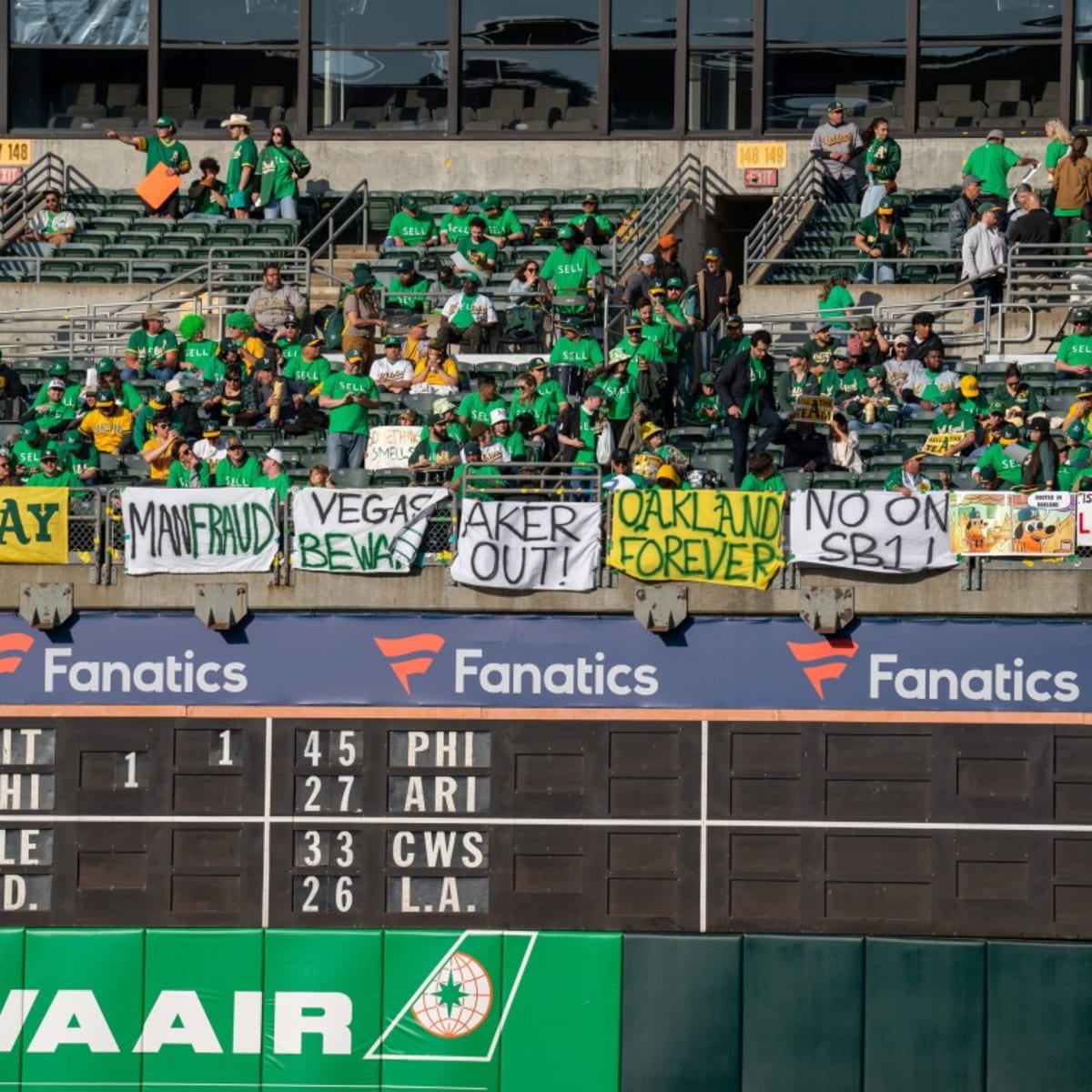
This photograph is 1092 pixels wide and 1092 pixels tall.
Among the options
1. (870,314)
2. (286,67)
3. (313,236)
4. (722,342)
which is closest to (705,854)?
(722,342)

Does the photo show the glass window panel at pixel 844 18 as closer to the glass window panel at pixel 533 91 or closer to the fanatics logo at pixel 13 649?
the glass window panel at pixel 533 91

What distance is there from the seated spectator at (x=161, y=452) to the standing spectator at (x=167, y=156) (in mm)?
7776

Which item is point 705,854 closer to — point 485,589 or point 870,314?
point 485,589

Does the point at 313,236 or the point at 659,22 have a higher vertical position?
the point at 659,22

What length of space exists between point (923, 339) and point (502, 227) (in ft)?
19.3

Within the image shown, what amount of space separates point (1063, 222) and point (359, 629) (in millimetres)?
11741

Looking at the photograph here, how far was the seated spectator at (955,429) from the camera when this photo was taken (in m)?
29.4

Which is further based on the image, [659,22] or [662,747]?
[659,22]

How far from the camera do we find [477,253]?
113 feet

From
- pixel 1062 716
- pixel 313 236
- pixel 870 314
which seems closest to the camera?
pixel 1062 716

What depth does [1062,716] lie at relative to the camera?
2567 cm

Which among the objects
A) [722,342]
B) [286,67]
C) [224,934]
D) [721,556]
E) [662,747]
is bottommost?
[224,934]

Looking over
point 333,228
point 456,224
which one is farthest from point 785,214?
point 333,228

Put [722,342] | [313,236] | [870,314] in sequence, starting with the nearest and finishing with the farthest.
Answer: [722,342], [870,314], [313,236]
